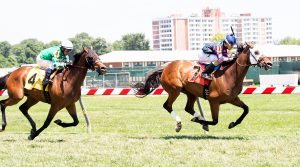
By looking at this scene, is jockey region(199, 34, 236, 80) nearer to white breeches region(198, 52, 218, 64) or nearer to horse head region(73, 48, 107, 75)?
white breeches region(198, 52, 218, 64)

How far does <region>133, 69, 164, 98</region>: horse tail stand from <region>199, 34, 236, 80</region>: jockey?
61.9 inches

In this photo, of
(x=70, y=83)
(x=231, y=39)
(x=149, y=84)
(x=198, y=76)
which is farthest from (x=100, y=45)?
(x=231, y=39)

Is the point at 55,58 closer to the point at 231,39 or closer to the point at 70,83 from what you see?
the point at 70,83

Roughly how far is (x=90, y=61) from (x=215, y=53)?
2574mm

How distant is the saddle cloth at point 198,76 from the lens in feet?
44.4

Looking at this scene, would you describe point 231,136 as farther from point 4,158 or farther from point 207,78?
point 4,158

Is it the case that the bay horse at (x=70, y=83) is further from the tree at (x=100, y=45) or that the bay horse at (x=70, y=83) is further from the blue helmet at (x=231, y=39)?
the tree at (x=100, y=45)

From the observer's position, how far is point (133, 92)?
16.4 metres

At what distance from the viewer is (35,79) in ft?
45.4

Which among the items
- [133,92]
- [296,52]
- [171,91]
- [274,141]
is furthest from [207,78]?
[296,52]

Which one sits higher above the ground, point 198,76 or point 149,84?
point 198,76

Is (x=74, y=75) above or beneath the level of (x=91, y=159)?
above

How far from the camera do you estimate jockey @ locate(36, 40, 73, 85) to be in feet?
44.2

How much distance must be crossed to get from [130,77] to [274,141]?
46.5 metres
